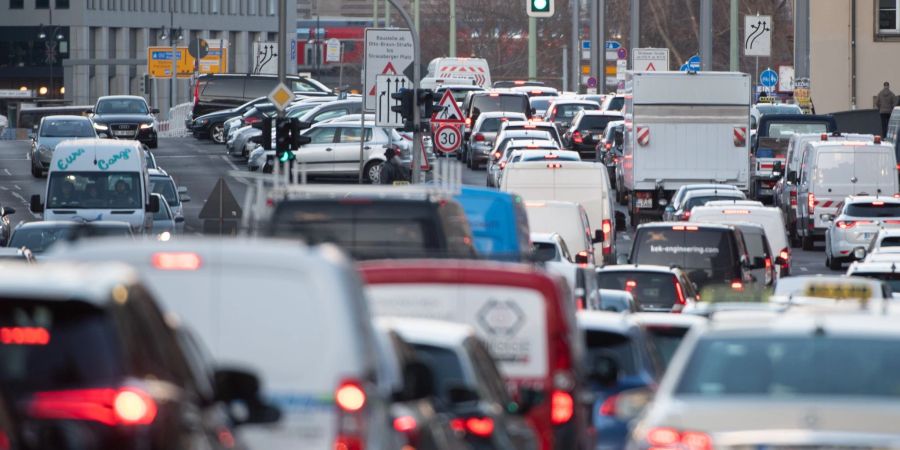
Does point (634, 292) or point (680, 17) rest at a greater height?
point (680, 17)

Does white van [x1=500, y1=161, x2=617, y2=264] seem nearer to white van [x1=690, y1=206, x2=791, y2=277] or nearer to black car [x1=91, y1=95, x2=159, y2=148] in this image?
white van [x1=690, y1=206, x2=791, y2=277]

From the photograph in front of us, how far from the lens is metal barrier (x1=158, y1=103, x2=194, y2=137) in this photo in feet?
260

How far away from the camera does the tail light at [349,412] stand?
8.38 metres

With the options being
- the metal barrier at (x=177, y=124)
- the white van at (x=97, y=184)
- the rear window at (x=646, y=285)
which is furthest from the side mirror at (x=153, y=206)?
the metal barrier at (x=177, y=124)

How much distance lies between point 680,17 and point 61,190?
7932cm

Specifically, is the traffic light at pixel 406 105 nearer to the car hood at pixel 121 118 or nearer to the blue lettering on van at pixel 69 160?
A: the blue lettering on van at pixel 69 160

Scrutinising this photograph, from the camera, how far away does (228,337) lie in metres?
8.88

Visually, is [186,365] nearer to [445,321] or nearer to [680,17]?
[445,321]

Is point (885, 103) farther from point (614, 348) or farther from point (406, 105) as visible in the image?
point (614, 348)

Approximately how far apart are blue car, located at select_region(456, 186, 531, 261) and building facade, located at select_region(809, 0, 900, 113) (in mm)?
48749

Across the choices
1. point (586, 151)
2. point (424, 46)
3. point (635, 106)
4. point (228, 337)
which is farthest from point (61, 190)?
point (424, 46)

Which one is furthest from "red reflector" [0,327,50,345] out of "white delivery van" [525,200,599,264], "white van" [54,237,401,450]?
"white delivery van" [525,200,599,264]

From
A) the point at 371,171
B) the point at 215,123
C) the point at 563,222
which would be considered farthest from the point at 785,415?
the point at 215,123

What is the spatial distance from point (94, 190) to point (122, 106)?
27.3 meters
